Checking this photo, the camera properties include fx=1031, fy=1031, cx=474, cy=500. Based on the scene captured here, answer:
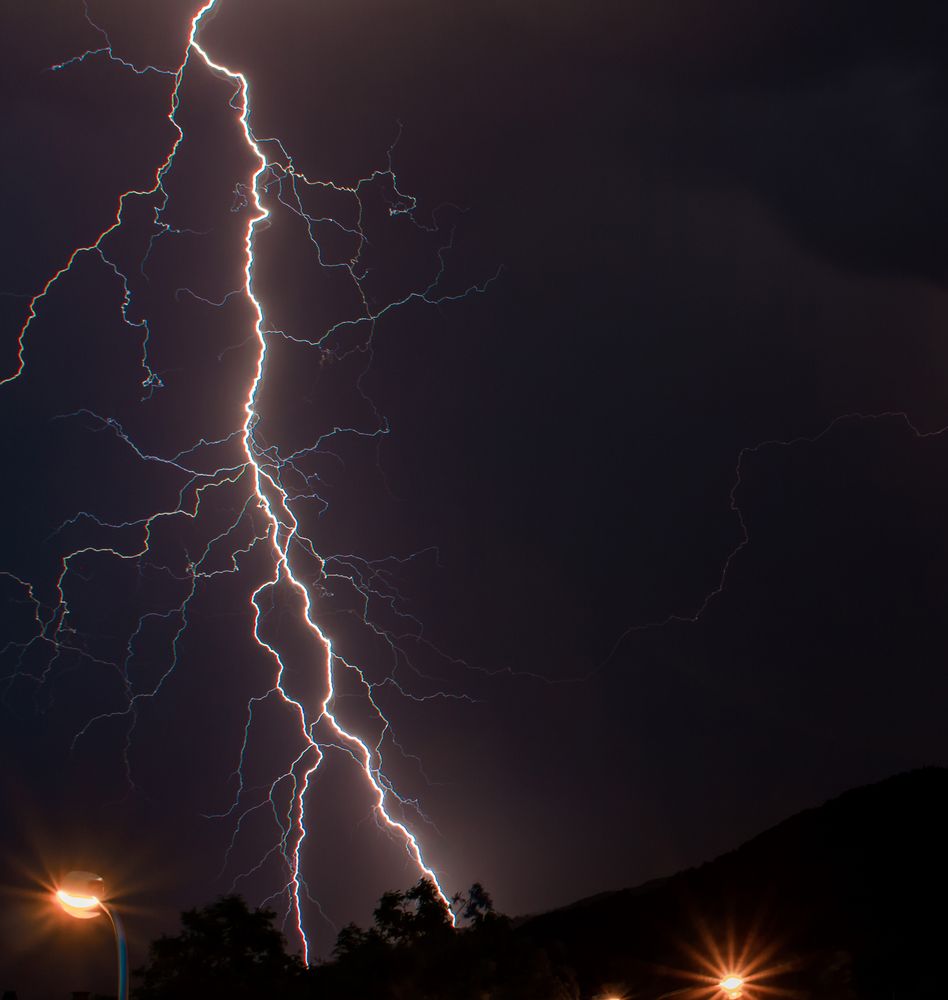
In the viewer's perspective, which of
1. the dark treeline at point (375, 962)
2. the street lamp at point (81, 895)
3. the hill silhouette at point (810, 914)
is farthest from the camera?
the hill silhouette at point (810, 914)

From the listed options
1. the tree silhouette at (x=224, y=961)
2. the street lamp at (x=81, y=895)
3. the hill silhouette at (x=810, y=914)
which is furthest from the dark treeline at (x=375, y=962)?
the street lamp at (x=81, y=895)

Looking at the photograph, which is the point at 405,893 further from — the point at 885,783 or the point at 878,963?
the point at 885,783

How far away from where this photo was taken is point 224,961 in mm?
16641

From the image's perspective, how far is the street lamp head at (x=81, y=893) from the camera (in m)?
8.00

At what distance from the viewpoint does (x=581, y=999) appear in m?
18.1

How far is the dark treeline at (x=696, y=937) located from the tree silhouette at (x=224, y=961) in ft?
0.09

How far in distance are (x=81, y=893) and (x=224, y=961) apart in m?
9.75

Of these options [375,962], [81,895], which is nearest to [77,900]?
[81,895]

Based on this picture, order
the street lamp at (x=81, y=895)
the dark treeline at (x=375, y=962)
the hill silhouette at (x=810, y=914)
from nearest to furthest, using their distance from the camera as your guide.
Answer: the street lamp at (x=81, y=895) → the dark treeline at (x=375, y=962) → the hill silhouette at (x=810, y=914)

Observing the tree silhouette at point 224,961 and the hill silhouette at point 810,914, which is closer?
the tree silhouette at point 224,961

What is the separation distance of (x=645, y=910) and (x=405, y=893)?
8234mm

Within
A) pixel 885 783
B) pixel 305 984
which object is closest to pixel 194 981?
pixel 305 984

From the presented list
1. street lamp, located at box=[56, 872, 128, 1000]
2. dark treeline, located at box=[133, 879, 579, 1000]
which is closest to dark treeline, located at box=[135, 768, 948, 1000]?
dark treeline, located at box=[133, 879, 579, 1000]

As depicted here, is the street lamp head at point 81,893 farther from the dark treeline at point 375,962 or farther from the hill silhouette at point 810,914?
the hill silhouette at point 810,914
